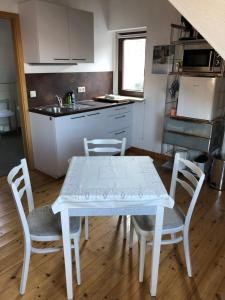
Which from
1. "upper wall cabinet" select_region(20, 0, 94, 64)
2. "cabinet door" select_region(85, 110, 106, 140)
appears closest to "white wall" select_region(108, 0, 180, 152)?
"upper wall cabinet" select_region(20, 0, 94, 64)

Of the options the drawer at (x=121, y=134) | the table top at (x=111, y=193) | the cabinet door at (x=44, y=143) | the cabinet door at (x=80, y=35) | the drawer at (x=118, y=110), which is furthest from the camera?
the drawer at (x=121, y=134)

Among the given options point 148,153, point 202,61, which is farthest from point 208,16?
point 148,153

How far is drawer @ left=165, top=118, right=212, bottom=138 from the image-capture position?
2973mm

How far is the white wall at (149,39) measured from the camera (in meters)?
3.43

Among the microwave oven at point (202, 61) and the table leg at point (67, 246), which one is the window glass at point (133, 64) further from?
the table leg at point (67, 246)

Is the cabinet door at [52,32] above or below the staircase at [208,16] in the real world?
above

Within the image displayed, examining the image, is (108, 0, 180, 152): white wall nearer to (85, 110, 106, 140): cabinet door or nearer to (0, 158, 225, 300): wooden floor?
(85, 110, 106, 140): cabinet door

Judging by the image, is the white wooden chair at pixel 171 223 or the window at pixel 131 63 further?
the window at pixel 131 63

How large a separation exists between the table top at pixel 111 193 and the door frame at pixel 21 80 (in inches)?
73.6

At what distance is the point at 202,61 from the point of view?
9.36 ft

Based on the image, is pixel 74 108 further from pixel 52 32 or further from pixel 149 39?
pixel 149 39

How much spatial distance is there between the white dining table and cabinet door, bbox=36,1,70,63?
74.2 inches

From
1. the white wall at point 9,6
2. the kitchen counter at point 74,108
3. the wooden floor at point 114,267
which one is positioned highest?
the white wall at point 9,6

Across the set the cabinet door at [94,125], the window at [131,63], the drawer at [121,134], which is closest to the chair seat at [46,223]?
Answer: the cabinet door at [94,125]
